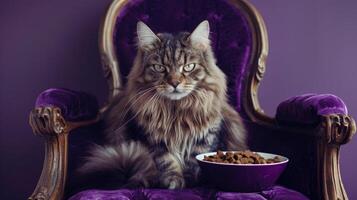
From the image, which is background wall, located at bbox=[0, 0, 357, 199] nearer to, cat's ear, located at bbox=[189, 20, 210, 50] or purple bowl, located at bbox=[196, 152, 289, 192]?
cat's ear, located at bbox=[189, 20, 210, 50]

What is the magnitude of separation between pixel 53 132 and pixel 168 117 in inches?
13.3

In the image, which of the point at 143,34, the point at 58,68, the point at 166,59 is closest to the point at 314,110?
the point at 166,59

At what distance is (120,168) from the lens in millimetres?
1087

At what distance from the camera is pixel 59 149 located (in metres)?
1.03

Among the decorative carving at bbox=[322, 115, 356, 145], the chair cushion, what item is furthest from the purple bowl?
the decorative carving at bbox=[322, 115, 356, 145]

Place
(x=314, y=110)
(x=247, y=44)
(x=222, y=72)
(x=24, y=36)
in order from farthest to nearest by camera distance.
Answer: (x=24, y=36)
(x=247, y=44)
(x=222, y=72)
(x=314, y=110)

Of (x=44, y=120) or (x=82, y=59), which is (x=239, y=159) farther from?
(x=82, y=59)

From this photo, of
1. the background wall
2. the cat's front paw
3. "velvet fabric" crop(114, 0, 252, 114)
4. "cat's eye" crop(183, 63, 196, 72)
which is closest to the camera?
the cat's front paw

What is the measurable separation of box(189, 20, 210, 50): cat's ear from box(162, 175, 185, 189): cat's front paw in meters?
0.40

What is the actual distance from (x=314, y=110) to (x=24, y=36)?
1130 mm

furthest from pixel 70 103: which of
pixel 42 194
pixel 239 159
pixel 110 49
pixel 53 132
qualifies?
pixel 239 159

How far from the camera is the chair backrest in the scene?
4.54 ft

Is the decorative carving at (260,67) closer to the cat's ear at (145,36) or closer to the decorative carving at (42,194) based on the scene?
the cat's ear at (145,36)

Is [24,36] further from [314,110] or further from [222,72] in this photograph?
[314,110]
